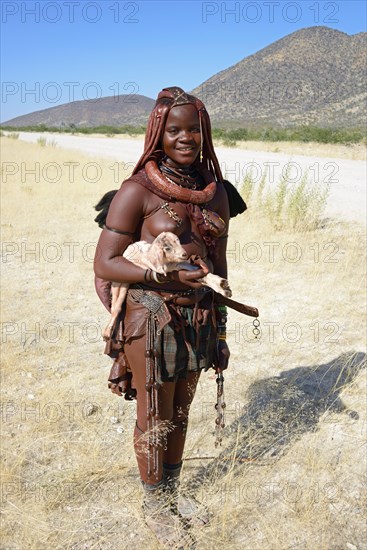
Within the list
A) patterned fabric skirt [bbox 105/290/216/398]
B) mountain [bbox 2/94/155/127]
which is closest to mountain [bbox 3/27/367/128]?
mountain [bbox 2/94/155/127]

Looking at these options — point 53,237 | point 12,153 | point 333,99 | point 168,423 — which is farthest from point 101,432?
point 333,99

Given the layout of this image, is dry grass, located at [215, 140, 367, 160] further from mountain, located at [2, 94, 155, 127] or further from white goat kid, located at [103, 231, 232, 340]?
mountain, located at [2, 94, 155, 127]

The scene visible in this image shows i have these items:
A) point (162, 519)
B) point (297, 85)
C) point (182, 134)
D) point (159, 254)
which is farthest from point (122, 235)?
point (297, 85)

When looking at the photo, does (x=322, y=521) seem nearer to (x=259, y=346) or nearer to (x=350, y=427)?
(x=350, y=427)

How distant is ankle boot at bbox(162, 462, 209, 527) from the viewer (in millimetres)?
2410

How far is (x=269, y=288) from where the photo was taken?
18.1 feet

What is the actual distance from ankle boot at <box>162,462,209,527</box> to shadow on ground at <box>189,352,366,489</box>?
0.21 m

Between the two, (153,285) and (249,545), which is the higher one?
(153,285)

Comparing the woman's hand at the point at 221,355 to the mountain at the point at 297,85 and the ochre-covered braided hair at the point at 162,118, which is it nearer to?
the ochre-covered braided hair at the point at 162,118

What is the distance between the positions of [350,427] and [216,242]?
1747 mm

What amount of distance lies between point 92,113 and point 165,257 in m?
136

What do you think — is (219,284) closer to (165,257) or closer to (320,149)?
(165,257)

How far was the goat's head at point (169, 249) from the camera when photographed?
5.86 feet

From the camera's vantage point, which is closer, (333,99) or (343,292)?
(343,292)
